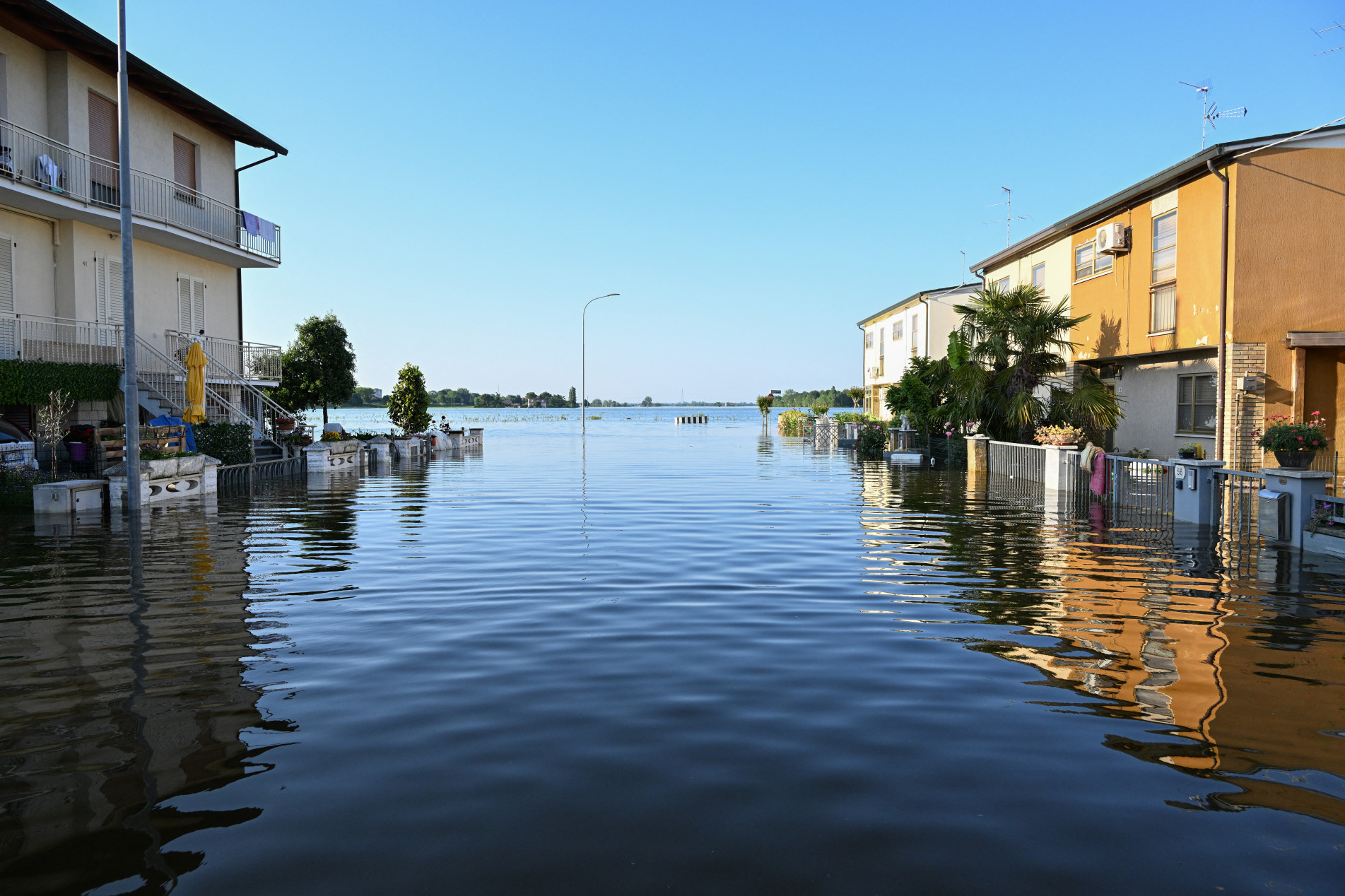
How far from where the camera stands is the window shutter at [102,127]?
77.4 ft

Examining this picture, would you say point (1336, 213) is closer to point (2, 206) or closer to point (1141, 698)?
point (1141, 698)

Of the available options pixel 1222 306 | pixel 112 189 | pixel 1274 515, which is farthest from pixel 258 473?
pixel 1222 306

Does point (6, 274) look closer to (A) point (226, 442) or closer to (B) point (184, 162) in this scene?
(A) point (226, 442)

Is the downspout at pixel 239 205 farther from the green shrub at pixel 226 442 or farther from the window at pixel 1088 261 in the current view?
the window at pixel 1088 261

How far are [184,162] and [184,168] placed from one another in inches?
7.9

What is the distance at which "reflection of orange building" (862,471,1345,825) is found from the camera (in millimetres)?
4902

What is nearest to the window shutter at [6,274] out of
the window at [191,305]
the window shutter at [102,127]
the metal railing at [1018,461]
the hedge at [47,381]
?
the hedge at [47,381]

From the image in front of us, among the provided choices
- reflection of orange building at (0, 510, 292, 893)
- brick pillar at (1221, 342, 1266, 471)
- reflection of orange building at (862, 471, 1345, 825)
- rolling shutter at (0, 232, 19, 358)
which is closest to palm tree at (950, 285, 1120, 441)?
brick pillar at (1221, 342, 1266, 471)

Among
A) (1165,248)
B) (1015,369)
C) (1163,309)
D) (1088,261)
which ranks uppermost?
(1088,261)

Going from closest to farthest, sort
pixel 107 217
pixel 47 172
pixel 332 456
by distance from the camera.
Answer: pixel 47 172
pixel 107 217
pixel 332 456

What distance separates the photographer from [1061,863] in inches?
148

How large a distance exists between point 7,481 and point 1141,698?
63.5 ft

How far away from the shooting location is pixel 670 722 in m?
5.48

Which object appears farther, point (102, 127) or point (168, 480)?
point (102, 127)
